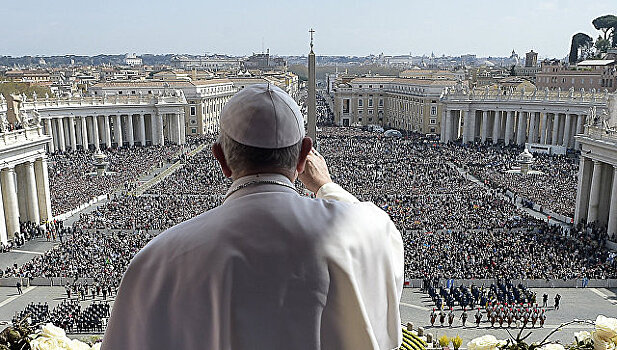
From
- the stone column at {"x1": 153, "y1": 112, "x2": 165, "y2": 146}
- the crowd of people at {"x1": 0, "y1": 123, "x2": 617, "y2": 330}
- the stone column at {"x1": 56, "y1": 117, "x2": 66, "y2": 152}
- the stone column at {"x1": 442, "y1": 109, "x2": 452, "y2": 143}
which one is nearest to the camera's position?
the crowd of people at {"x1": 0, "y1": 123, "x2": 617, "y2": 330}

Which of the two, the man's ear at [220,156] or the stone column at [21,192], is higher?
the man's ear at [220,156]

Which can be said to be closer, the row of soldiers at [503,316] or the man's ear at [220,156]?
the man's ear at [220,156]

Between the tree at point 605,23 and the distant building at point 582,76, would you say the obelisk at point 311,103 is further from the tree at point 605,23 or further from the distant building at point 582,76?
the tree at point 605,23

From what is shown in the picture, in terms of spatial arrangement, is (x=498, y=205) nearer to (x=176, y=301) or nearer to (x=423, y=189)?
(x=423, y=189)

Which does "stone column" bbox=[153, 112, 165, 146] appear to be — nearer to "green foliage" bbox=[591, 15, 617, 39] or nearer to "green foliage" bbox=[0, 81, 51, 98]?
"green foliage" bbox=[0, 81, 51, 98]

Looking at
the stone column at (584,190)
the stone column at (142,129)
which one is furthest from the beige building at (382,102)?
the stone column at (584,190)

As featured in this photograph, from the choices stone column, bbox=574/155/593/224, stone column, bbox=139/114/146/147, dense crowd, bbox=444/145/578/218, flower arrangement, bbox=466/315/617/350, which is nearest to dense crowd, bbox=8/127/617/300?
dense crowd, bbox=444/145/578/218
